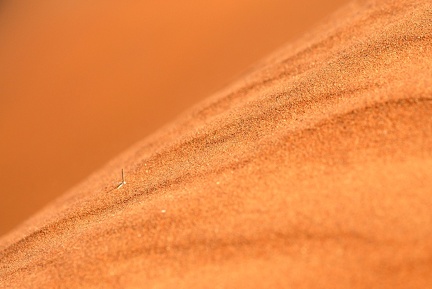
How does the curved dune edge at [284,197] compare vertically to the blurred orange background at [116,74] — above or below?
below

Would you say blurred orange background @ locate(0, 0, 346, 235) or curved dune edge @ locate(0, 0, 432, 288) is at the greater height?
blurred orange background @ locate(0, 0, 346, 235)

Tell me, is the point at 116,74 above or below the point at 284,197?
above

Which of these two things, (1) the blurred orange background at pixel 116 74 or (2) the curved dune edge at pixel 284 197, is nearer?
(2) the curved dune edge at pixel 284 197

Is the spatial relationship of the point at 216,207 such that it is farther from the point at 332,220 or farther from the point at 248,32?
the point at 248,32

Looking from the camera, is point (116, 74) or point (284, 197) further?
point (116, 74)
